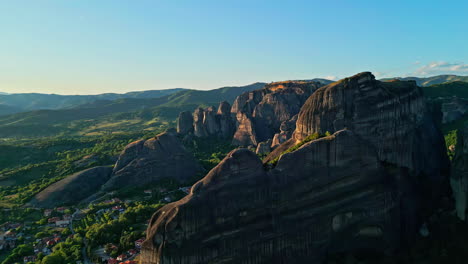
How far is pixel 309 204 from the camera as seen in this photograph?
3738 centimetres

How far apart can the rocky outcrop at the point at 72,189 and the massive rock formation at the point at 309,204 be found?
203ft

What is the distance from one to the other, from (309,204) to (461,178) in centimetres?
2436

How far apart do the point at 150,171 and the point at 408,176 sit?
228 feet

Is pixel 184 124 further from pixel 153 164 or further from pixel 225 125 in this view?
pixel 153 164

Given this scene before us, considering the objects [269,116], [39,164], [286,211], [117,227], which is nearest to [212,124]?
[269,116]

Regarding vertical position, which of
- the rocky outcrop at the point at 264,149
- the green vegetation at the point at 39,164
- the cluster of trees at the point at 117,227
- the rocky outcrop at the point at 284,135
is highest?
the rocky outcrop at the point at 284,135

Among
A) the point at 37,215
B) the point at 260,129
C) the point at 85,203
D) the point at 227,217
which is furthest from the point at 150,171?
the point at 227,217

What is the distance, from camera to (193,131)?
152375mm

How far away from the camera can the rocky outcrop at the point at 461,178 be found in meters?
44.0

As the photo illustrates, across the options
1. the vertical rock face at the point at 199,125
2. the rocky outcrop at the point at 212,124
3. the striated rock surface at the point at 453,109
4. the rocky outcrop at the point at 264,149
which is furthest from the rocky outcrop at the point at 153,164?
the striated rock surface at the point at 453,109

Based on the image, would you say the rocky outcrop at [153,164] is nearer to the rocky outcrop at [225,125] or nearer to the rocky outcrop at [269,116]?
the rocky outcrop at [269,116]

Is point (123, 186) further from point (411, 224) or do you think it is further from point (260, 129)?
point (411, 224)

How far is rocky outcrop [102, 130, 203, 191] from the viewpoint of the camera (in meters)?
92.4

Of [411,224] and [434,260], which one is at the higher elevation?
[411,224]
